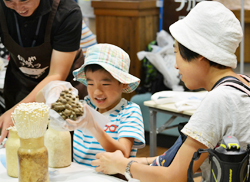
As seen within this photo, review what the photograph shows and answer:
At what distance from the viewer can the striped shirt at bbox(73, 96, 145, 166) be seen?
1536 mm

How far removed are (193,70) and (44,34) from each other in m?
1.05

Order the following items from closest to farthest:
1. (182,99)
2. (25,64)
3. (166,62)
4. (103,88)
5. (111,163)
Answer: (111,163) < (103,88) < (25,64) < (182,99) < (166,62)

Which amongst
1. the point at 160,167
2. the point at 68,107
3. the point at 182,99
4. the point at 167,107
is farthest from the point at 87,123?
the point at 182,99

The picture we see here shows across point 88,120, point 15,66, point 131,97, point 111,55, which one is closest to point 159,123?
point 131,97

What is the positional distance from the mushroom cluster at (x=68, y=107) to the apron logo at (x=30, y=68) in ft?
2.91

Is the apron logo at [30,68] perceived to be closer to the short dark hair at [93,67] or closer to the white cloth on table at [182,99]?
the short dark hair at [93,67]

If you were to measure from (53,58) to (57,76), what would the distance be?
11 centimetres

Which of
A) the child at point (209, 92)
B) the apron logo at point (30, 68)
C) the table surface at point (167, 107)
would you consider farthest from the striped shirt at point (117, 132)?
the table surface at point (167, 107)

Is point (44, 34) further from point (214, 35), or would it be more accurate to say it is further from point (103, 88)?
point (214, 35)

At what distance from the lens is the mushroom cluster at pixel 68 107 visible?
121 centimetres

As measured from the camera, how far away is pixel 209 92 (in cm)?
112

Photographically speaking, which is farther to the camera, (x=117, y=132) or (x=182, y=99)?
(x=182, y=99)

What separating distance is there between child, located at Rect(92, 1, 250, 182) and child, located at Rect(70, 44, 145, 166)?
265 millimetres

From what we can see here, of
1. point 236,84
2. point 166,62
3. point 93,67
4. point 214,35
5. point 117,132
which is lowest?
point 166,62
